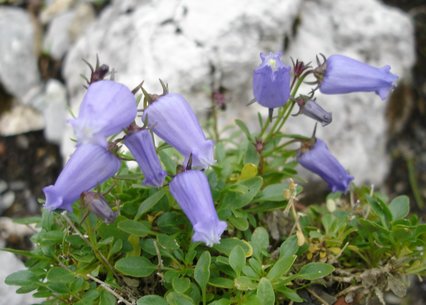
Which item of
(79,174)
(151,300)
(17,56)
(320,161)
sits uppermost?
(79,174)

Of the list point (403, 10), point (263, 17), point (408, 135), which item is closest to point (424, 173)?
point (408, 135)

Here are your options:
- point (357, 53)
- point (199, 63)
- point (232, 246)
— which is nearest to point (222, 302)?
point (232, 246)

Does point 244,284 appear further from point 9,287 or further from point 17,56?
point 17,56

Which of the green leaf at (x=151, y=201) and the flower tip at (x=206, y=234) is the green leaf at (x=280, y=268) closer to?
the flower tip at (x=206, y=234)

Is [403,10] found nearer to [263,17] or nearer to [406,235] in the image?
[263,17]

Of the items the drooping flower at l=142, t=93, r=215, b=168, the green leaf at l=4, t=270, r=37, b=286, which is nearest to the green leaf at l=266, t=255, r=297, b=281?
the drooping flower at l=142, t=93, r=215, b=168

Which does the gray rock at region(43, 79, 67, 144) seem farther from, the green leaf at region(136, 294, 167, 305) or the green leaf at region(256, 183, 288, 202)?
the green leaf at region(136, 294, 167, 305)
